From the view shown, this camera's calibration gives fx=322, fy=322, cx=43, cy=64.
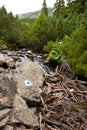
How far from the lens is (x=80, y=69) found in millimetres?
10719

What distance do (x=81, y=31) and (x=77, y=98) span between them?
309 centimetres

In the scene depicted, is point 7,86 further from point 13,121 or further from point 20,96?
point 13,121

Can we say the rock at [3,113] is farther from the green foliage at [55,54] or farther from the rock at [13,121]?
the green foliage at [55,54]

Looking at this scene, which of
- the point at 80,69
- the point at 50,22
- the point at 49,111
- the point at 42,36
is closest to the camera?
the point at 49,111

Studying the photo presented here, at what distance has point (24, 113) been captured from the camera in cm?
727

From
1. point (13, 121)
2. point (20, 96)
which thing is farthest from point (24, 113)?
point (20, 96)

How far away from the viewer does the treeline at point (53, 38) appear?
11.3m

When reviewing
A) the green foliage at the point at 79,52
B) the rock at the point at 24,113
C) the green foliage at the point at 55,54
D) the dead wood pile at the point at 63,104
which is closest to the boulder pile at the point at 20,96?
the rock at the point at 24,113

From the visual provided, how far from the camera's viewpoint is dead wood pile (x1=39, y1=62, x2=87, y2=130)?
7594 millimetres

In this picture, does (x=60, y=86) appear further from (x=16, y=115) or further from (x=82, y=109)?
(x=16, y=115)

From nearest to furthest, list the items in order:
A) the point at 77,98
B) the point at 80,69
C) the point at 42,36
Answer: the point at 77,98, the point at 80,69, the point at 42,36

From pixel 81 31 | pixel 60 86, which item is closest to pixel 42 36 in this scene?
pixel 81 31

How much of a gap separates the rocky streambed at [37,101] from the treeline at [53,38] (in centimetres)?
143

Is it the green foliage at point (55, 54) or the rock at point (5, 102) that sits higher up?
the rock at point (5, 102)
